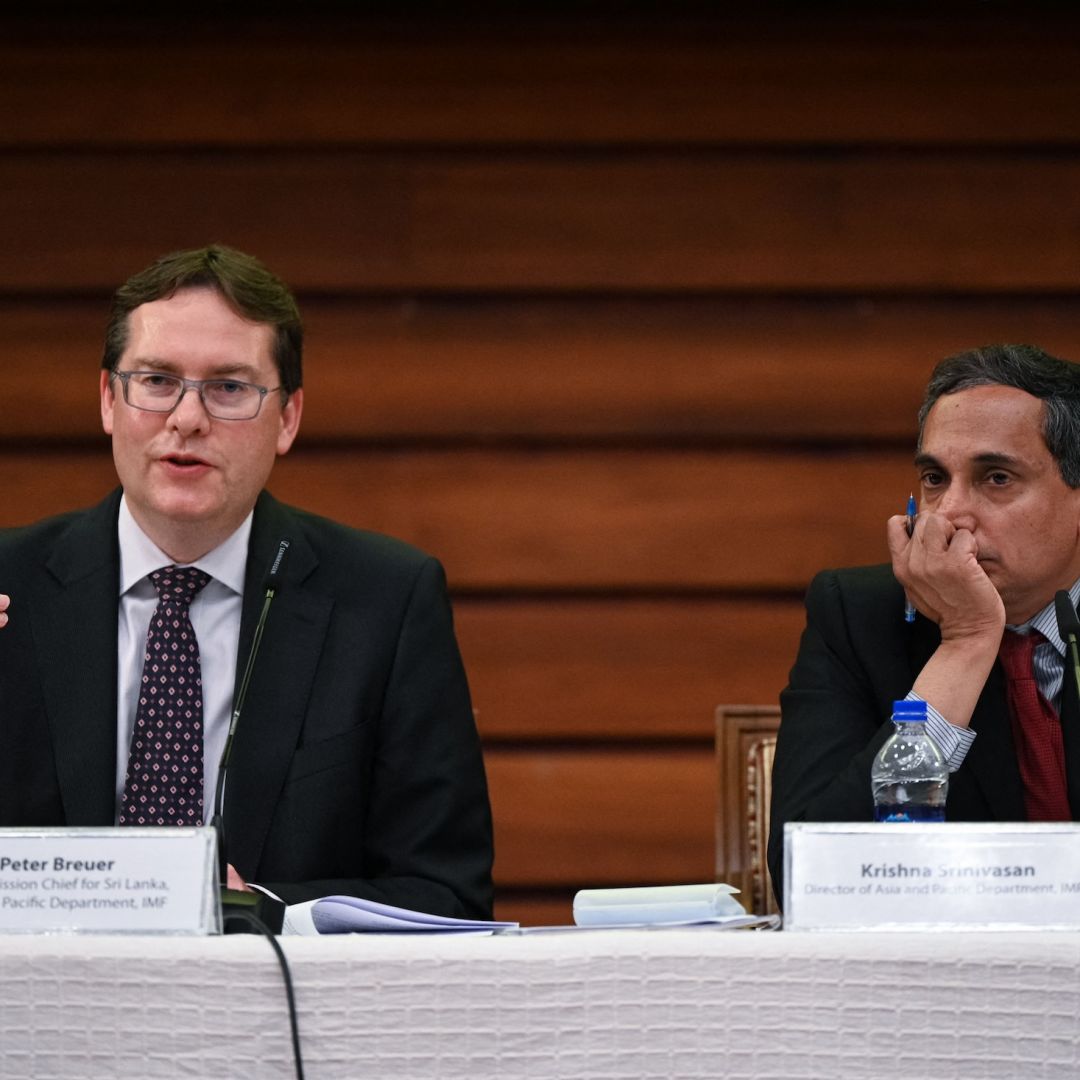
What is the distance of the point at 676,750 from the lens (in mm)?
3260

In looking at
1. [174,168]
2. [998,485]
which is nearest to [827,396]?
[998,485]

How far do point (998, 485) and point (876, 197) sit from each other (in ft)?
4.62

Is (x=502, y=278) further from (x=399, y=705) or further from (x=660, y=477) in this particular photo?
(x=399, y=705)

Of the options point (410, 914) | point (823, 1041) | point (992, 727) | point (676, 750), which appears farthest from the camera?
point (676, 750)

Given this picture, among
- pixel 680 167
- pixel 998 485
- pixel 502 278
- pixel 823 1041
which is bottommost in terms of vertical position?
pixel 823 1041

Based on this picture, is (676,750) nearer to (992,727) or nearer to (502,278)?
(502,278)

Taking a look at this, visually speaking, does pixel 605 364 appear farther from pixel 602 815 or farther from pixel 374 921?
pixel 374 921

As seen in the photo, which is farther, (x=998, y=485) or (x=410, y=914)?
(x=998, y=485)

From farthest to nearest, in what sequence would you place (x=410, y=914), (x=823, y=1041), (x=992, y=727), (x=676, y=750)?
(x=676, y=750)
(x=992, y=727)
(x=410, y=914)
(x=823, y=1041)

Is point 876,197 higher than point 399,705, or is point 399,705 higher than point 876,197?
point 876,197

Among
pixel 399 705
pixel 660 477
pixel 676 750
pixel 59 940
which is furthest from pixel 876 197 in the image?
pixel 59 940

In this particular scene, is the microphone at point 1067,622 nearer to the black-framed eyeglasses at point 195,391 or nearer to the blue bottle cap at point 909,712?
the blue bottle cap at point 909,712

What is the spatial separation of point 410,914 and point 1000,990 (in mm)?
520

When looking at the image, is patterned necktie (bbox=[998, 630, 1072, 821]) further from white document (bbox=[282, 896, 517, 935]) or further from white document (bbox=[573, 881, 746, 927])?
white document (bbox=[282, 896, 517, 935])
